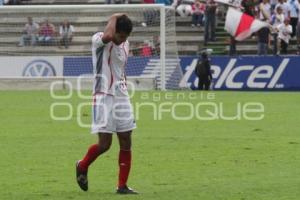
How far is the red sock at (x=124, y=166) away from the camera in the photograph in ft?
39.0

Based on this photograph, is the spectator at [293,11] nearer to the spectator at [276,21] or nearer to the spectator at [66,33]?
the spectator at [276,21]

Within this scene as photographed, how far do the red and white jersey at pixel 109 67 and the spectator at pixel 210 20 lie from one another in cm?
2548

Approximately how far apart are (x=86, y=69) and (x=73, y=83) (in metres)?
0.66

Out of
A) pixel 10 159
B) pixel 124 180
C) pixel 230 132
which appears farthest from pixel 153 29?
pixel 124 180

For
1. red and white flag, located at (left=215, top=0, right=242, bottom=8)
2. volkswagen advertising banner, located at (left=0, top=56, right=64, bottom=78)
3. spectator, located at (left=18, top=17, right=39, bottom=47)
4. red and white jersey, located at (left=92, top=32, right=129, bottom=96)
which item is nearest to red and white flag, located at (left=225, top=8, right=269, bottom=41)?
red and white flag, located at (left=215, top=0, right=242, bottom=8)

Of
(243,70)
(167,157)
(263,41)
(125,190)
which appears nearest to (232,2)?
(263,41)

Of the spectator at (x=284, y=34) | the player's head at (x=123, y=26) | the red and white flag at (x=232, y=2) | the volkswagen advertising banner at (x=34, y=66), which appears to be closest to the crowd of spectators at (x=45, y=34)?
the volkswagen advertising banner at (x=34, y=66)

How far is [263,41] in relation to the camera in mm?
36250

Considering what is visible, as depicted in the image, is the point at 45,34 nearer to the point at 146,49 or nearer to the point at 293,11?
the point at 146,49

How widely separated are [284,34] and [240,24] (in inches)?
70.8

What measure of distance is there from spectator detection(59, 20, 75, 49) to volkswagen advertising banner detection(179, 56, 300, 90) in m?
4.06

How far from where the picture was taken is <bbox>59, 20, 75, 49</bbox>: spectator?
1344 inches

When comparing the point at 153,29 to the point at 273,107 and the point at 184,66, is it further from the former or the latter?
the point at 273,107

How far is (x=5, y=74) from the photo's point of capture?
33750 millimetres
